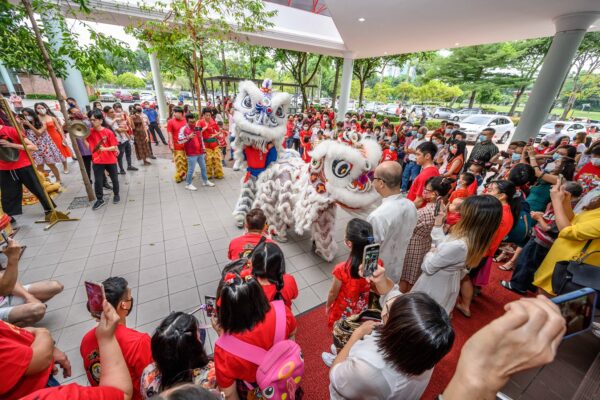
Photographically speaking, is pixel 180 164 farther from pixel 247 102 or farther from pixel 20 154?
pixel 247 102

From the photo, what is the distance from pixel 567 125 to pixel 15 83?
139 ft

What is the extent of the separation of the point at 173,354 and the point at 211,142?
618 cm

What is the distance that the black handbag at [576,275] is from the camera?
2045 millimetres

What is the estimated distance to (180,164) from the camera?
6.55m

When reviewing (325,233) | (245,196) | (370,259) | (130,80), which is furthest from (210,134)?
(130,80)

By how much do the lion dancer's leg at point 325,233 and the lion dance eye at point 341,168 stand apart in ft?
2.13

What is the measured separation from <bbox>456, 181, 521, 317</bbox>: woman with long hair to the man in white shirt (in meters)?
1.01

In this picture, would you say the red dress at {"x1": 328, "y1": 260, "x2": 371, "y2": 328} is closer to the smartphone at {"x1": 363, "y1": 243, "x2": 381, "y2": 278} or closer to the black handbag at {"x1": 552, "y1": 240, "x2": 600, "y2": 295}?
the smartphone at {"x1": 363, "y1": 243, "x2": 381, "y2": 278}

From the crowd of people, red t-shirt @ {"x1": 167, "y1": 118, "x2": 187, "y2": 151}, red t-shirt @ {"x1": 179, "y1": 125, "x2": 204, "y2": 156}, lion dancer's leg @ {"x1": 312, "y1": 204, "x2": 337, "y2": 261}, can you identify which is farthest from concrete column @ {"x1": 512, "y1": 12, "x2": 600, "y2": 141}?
red t-shirt @ {"x1": 167, "y1": 118, "x2": 187, "y2": 151}

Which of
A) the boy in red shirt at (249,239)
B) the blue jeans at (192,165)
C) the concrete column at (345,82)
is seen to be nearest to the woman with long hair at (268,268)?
the boy in red shirt at (249,239)

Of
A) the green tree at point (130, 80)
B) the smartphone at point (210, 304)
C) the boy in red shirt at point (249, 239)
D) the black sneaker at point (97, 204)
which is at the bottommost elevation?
the black sneaker at point (97, 204)

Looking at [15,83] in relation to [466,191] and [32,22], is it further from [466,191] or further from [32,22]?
[466,191]

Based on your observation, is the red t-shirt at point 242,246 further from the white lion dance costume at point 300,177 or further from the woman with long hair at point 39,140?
the woman with long hair at point 39,140

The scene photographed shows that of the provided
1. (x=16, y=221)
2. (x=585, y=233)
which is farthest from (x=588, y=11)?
(x=16, y=221)
